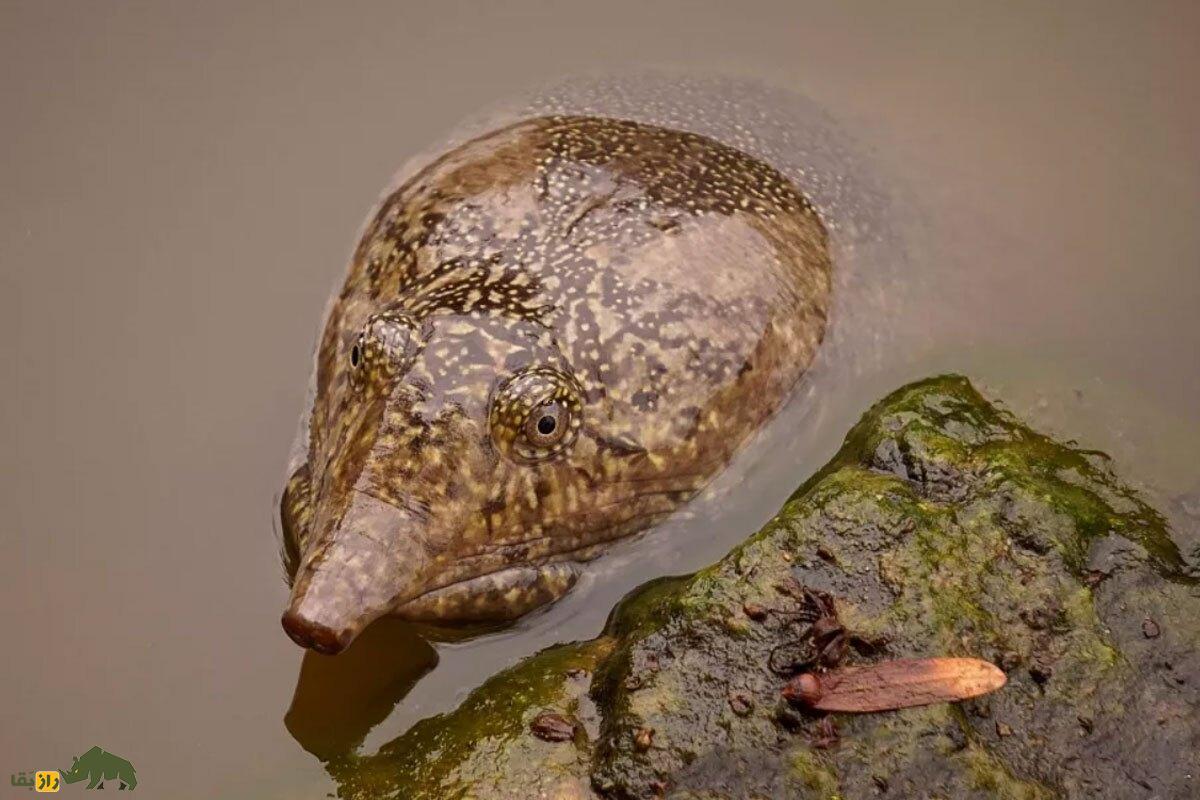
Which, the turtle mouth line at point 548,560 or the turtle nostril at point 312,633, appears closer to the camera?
the turtle nostril at point 312,633

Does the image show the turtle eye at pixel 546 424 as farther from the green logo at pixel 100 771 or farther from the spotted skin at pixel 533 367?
the green logo at pixel 100 771

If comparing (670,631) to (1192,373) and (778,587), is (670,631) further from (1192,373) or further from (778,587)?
(1192,373)

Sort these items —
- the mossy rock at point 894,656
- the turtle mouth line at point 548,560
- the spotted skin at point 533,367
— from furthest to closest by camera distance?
the turtle mouth line at point 548,560 < the spotted skin at point 533,367 < the mossy rock at point 894,656

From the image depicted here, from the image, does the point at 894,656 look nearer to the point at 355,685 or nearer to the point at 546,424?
the point at 546,424

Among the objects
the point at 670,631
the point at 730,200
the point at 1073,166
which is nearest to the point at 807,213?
the point at 730,200

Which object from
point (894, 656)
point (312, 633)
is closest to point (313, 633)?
point (312, 633)

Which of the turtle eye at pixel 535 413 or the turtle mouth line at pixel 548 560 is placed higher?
the turtle eye at pixel 535 413

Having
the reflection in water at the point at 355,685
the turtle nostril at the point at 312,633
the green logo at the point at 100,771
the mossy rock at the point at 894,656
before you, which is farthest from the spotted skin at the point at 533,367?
the green logo at the point at 100,771

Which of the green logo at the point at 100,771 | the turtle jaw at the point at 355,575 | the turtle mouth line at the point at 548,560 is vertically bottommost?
the green logo at the point at 100,771
